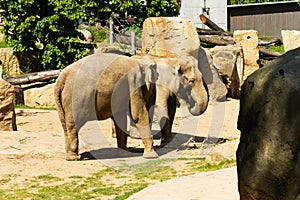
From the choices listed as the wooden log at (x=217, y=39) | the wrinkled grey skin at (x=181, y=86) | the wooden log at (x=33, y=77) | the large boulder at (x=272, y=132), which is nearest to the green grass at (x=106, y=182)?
the wrinkled grey skin at (x=181, y=86)

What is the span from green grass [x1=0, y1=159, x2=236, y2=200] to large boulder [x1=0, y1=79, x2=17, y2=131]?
3.60 metres

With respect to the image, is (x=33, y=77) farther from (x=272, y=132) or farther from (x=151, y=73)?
(x=272, y=132)

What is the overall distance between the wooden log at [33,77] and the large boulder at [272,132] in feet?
48.1

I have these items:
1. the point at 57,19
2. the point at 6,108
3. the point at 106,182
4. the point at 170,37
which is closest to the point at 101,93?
the point at 106,182

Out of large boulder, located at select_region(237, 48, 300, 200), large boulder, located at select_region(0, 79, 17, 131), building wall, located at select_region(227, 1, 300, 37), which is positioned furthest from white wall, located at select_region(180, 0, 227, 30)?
large boulder, located at select_region(237, 48, 300, 200)

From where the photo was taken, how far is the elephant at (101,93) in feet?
28.3

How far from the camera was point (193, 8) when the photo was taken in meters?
33.1

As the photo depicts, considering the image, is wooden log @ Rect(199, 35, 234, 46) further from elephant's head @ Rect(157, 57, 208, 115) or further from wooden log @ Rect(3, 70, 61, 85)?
elephant's head @ Rect(157, 57, 208, 115)

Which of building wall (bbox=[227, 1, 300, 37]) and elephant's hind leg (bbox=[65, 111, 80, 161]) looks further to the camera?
building wall (bbox=[227, 1, 300, 37])

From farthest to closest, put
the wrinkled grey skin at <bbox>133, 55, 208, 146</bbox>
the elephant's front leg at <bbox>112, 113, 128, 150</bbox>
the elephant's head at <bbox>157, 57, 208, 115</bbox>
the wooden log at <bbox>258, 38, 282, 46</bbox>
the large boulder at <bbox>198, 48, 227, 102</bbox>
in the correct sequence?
the wooden log at <bbox>258, 38, 282, 46</bbox> < the large boulder at <bbox>198, 48, 227, 102</bbox> < the elephant's head at <bbox>157, 57, 208, 115</bbox> < the wrinkled grey skin at <bbox>133, 55, 208, 146</bbox> < the elephant's front leg at <bbox>112, 113, 128, 150</bbox>

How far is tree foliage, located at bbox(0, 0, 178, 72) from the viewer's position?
18422mm

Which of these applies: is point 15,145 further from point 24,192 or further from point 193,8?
point 193,8

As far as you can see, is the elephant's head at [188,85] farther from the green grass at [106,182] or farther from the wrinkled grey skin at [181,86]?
the green grass at [106,182]

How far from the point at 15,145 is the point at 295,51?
6.67 meters
